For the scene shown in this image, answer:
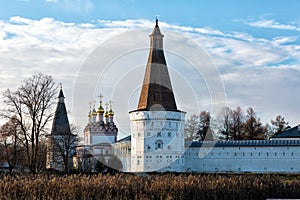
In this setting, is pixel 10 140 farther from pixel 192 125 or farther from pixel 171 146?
pixel 192 125

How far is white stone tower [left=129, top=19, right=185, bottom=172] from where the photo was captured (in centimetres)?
4431

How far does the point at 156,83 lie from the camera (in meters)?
45.9

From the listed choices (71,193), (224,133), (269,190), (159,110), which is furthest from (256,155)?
(71,193)

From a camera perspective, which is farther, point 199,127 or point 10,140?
point 199,127

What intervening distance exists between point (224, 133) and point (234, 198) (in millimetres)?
38002

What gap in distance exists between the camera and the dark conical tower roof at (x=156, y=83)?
45562 mm

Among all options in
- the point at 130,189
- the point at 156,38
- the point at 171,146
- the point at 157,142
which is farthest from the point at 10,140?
the point at 156,38

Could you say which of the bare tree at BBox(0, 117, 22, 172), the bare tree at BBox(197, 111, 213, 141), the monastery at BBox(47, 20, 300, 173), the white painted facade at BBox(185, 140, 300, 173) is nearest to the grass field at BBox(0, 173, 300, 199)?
the bare tree at BBox(0, 117, 22, 172)

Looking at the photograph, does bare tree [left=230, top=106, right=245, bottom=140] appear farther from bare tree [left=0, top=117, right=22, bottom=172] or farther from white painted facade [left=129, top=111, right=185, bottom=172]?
bare tree [left=0, top=117, right=22, bottom=172]

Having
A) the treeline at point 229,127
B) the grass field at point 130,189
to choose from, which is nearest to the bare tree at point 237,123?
the treeline at point 229,127

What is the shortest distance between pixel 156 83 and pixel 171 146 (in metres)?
5.79

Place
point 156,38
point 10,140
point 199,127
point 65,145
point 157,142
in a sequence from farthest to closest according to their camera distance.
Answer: point 199,127 → point 156,38 → point 157,142 → point 65,145 → point 10,140

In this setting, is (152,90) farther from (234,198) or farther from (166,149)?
(234,198)

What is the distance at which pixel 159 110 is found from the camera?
4519cm
